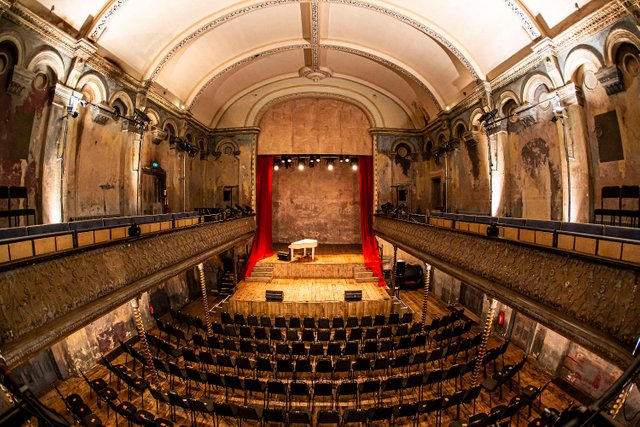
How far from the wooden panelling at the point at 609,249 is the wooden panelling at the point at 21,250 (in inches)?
313

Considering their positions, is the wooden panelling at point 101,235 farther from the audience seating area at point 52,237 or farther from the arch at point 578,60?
the arch at point 578,60

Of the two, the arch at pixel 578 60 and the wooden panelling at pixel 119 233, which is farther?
the arch at pixel 578 60

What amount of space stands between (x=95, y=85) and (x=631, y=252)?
12.2m

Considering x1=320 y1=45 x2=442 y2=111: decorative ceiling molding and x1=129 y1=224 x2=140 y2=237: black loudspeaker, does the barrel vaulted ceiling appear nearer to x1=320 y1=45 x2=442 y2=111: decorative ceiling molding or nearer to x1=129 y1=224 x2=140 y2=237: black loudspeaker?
x1=320 y1=45 x2=442 y2=111: decorative ceiling molding

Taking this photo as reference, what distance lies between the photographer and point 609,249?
4289 millimetres

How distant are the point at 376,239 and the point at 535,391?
10808 millimetres

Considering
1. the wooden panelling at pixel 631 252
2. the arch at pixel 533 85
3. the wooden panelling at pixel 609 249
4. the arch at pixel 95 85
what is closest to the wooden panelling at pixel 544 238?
the wooden panelling at pixel 609 249

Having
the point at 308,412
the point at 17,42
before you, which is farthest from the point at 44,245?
the point at 308,412

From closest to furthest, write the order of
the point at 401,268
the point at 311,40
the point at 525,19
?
1. the point at 525,19
2. the point at 311,40
3. the point at 401,268

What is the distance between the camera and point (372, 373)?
7828mm

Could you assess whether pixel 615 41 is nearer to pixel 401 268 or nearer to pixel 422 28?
pixel 422 28

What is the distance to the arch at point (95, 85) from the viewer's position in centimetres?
837

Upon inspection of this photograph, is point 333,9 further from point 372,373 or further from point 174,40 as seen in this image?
point 372,373

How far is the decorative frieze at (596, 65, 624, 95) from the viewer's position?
20.5 feet
